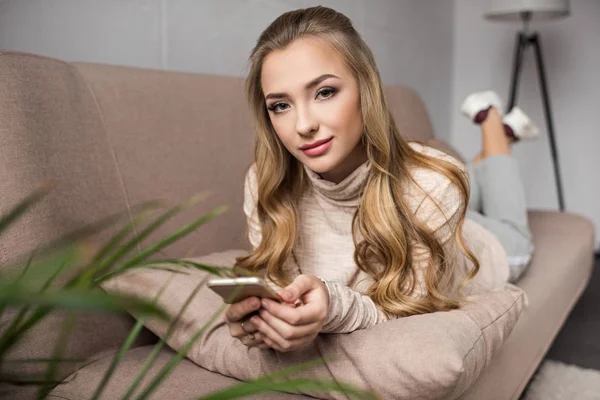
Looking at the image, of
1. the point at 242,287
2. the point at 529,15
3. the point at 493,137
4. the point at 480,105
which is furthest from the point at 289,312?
the point at 529,15

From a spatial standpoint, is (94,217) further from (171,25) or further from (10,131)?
(171,25)

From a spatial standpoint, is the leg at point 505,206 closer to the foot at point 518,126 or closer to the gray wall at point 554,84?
the foot at point 518,126

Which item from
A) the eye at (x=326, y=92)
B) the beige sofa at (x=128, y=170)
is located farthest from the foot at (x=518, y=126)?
the eye at (x=326, y=92)

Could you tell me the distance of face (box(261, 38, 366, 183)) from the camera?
1.13 m

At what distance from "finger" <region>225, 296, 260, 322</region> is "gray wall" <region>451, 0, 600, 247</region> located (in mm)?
3533

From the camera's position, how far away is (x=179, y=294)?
1.16 metres

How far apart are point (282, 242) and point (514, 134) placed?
142 centimetres

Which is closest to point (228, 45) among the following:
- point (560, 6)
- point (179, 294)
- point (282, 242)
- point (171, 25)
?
point (171, 25)

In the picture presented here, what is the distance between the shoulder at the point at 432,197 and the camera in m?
1.20

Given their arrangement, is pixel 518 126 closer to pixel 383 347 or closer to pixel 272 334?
pixel 383 347

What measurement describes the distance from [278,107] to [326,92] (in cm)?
9

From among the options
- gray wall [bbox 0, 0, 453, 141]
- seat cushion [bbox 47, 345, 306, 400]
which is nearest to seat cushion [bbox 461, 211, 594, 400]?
seat cushion [bbox 47, 345, 306, 400]

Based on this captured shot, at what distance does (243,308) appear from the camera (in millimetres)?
869

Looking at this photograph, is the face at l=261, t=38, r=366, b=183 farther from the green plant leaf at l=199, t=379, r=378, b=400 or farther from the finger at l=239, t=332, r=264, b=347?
the green plant leaf at l=199, t=379, r=378, b=400
